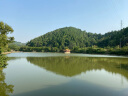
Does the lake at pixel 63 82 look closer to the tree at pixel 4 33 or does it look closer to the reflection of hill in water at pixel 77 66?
the reflection of hill in water at pixel 77 66

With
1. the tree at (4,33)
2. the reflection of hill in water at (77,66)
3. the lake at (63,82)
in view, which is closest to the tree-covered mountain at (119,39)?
the reflection of hill in water at (77,66)

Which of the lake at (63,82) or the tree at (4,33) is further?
the tree at (4,33)

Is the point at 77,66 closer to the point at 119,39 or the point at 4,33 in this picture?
the point at 4,33

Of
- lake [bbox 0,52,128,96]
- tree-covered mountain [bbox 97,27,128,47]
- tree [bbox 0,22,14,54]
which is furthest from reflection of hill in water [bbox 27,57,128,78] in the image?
tree-covered mountain [bbox 97,27,128,47]

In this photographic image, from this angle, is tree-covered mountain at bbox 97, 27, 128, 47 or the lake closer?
the lake

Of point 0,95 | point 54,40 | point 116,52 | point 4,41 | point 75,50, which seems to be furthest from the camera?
point 54,40

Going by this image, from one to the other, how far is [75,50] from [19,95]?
8810 centimetres

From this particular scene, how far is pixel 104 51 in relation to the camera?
61.2 metres

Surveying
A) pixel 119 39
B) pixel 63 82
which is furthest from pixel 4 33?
pixel 119 39

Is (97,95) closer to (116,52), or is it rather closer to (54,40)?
(116,52)

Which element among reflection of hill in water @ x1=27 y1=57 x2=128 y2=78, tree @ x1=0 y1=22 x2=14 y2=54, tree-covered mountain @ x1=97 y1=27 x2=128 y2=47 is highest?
tree-covered mountain @ x1=97 y1=27 x2=128 y2=47

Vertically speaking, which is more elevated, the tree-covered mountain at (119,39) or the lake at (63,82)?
the tree-covered mountain at (119,39)

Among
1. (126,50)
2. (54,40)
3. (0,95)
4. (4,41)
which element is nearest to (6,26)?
(4,41)

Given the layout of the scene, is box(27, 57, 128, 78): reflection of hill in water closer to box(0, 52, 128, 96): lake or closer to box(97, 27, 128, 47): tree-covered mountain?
box(0, 52, 128, 96): lake
